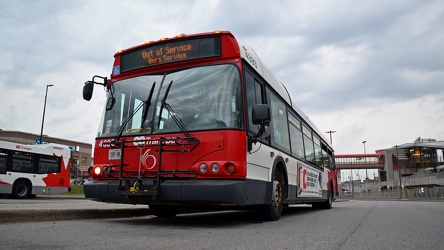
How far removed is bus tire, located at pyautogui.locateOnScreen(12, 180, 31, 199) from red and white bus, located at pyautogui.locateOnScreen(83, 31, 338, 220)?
1495cm

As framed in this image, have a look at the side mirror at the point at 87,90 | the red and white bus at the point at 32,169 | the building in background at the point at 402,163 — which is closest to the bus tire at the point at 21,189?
the red and white bus at the point at 32,169

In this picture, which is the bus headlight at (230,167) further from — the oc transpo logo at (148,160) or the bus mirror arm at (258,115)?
the oc transpo logo at (148,160)

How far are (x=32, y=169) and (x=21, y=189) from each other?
1300mm

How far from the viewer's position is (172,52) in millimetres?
6648

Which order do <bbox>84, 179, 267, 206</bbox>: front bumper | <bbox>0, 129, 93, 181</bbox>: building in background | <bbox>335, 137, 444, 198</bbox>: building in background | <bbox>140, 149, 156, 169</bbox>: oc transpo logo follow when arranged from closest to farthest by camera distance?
<bbox>84, 179, 267, 206</bbox>: front bumper → <bbox>140, 149, 156, 169</bbox>: oc transpo logo → <bbox>0, 129, 93, 181</bbox>: building in background → <bbox>335, 137, 444, 198</bbox>: building in background

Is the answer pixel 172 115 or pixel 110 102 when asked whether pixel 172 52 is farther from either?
pixel 110 102

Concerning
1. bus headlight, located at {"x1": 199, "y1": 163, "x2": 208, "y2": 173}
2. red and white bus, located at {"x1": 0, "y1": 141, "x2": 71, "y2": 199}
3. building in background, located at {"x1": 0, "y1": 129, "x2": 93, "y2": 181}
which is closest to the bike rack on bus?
bus headlight, located at {"x1": 199, "y1": 163, "x2": 208, "y2": 173}

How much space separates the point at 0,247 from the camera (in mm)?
3736

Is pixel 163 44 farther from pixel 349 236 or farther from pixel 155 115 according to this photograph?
pixel 349 236

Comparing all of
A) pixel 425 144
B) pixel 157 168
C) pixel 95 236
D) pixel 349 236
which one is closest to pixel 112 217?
pixel 157 168

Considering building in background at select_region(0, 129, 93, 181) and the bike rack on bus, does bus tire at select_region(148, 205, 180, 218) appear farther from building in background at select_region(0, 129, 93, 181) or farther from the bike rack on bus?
building in background at select_region(0, 129, 93, 181)

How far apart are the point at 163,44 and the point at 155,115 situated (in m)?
1.41

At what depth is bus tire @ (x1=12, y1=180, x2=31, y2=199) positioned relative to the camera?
1922cm

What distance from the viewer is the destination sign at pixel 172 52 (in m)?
6.43
